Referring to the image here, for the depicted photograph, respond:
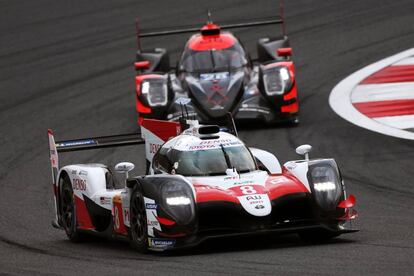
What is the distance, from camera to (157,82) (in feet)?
68.7

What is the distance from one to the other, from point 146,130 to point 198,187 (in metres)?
2.00

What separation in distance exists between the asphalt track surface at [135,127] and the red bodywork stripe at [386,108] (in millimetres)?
509

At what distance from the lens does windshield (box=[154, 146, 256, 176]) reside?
12.2 meters

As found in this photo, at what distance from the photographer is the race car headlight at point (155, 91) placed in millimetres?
20656

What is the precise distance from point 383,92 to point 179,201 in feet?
35.4

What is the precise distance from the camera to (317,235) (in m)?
12.0

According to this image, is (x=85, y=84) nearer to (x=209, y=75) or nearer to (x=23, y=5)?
(x=209, y=75)

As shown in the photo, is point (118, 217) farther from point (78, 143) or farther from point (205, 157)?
point (78, 143)

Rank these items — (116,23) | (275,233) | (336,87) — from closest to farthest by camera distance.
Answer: (275,233) → (336,87) → (116,23)

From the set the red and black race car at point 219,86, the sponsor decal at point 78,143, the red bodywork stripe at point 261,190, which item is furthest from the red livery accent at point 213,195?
the red and black race car at point 219,86

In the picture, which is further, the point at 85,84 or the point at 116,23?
the point at 116,23

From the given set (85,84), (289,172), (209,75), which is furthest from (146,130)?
(85,84)

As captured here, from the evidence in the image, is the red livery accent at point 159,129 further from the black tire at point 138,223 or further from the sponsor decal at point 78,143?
the black tire at point 138,223

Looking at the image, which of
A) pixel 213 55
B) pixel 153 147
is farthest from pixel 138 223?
pixel 213 55
